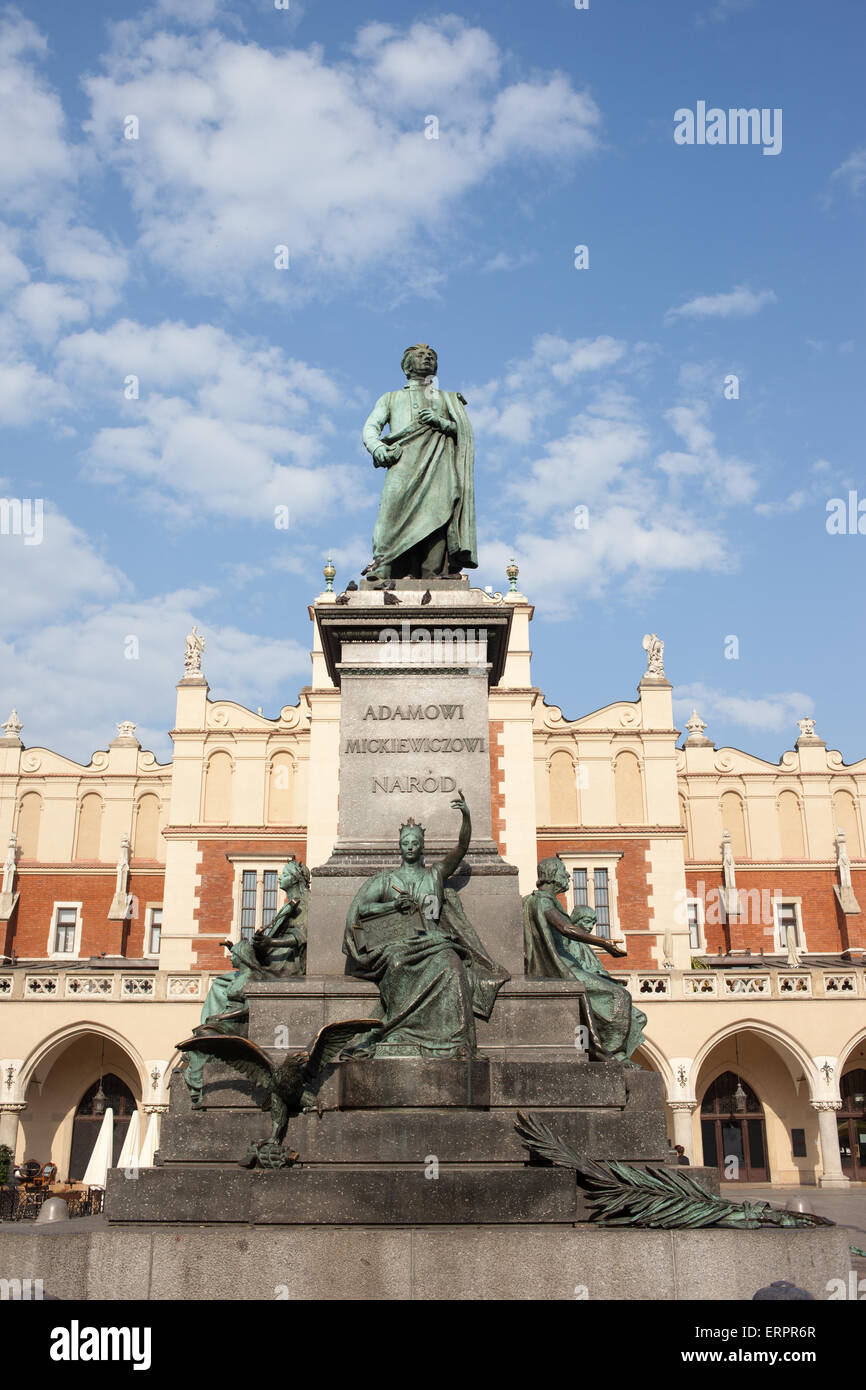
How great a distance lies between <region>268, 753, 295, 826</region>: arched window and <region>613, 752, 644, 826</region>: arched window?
1005cm

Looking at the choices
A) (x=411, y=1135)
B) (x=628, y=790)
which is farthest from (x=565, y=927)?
(x=628, y=790)

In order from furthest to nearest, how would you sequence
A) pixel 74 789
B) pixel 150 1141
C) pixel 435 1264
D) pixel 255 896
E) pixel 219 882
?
pixel 74 789
pixel 219 882
pixel 255 896
pixel 150 1141
pixel 435 1264

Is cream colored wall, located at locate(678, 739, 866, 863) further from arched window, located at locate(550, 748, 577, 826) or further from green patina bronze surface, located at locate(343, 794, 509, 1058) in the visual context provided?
green patina bronze surface, located at locate(343, 794, 509, 1058)

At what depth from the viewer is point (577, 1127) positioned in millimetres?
6762

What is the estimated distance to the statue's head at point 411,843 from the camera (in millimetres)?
8000

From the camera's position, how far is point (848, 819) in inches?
1569

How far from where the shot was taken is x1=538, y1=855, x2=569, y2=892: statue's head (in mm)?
8836

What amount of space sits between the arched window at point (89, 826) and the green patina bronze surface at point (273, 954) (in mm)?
31994

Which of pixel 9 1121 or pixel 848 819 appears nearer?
pixel 9 1121

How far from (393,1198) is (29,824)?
35768 mm

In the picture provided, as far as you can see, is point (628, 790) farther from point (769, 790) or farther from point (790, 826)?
point (790, 826)
